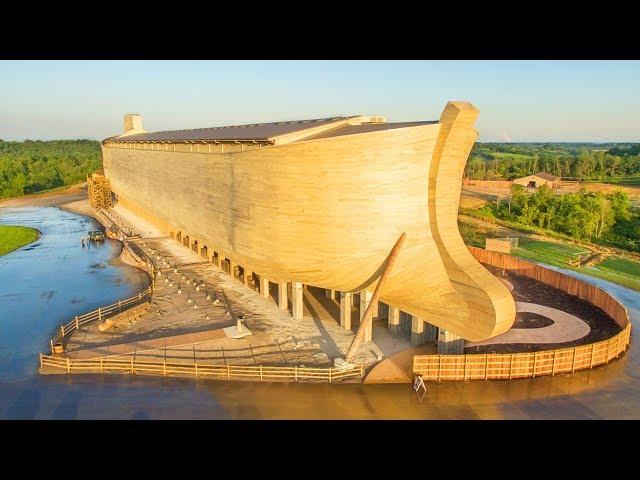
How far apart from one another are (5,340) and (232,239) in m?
13.0

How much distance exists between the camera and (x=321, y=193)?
22.4 m

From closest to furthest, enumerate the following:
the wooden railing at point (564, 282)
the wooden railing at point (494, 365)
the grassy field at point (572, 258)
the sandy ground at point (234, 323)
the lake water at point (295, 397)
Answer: the lake water at point (295, 397) → the wooden railing at point (494, 365) → the sandy ground at point (234, 323) → the wooden railing at point (564, 282) → the grassy field at point (572, 258)

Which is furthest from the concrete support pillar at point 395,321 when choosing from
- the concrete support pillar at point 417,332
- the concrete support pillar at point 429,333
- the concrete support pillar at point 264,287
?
the concrete support pillar at point 264,287

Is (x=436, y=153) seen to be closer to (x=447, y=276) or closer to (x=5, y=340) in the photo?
(x=447, y=276)

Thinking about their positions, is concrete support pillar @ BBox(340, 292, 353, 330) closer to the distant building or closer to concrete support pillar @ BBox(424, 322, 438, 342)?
concrete support pillar @ BBox(424, 322, 438, 342)

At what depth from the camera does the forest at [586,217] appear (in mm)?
54656

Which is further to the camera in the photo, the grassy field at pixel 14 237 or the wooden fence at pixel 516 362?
the grassy field at pixel 14 237

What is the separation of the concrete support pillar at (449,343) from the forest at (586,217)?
3822 centimetres

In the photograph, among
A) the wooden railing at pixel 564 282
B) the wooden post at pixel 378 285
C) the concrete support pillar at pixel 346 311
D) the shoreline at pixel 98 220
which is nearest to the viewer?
the wooden post at pixel 378 285

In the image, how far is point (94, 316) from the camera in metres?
26.9

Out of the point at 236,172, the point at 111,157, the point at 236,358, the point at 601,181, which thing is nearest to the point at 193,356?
the point at 236,358

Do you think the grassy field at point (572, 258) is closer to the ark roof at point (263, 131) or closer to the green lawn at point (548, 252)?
the green lawn at point (548, 252)

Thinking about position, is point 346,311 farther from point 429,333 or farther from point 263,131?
point 263,131

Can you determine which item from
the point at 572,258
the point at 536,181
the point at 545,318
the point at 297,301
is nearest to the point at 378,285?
the point at 297,301
